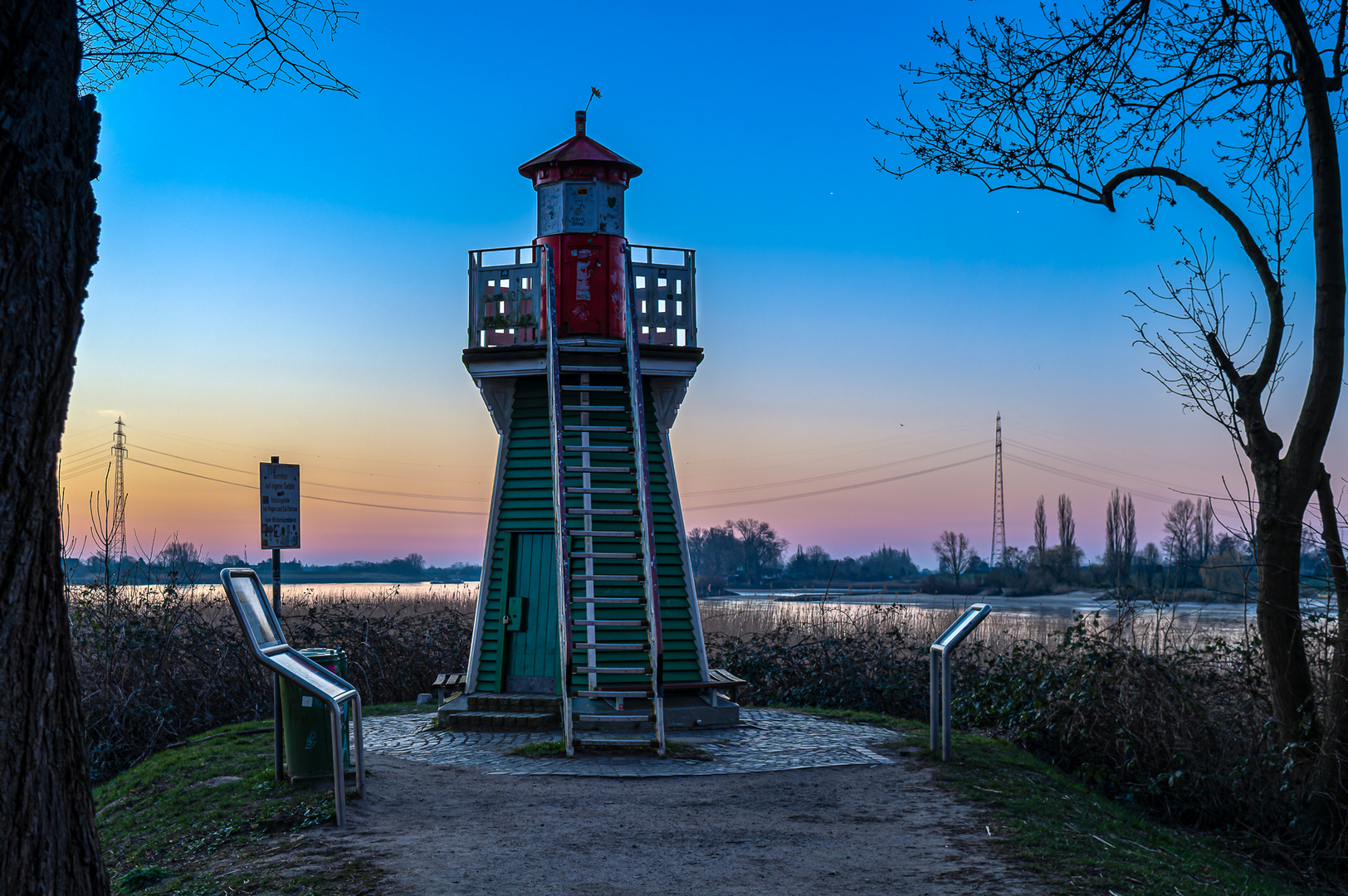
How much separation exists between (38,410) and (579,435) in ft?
26.3

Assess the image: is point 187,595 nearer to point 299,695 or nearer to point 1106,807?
point 299,695

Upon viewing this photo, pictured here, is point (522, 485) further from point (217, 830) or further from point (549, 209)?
point (217, 830)

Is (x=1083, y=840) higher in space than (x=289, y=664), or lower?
lower

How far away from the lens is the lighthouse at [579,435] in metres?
11.6

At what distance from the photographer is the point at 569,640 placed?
998cm

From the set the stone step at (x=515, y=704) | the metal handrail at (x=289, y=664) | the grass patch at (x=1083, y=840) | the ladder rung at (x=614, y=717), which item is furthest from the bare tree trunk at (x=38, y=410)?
the stone step at (x=515, y=704)

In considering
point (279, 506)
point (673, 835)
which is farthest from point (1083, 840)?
point (279, 506)

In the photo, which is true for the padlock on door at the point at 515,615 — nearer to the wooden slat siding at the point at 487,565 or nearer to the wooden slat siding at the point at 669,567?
the wooden slat siding at the point at 487,565

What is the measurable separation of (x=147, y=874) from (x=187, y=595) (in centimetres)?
926

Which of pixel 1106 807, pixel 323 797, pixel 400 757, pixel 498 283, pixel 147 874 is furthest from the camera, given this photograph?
pixel 498 283

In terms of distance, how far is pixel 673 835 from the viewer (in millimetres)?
7059

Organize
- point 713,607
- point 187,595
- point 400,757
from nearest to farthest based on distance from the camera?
point 400,757
point 187,595
point 713,607

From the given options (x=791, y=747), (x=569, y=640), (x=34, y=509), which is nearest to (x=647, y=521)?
(x=569, y=640)

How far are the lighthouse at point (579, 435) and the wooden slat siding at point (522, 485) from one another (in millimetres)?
14
